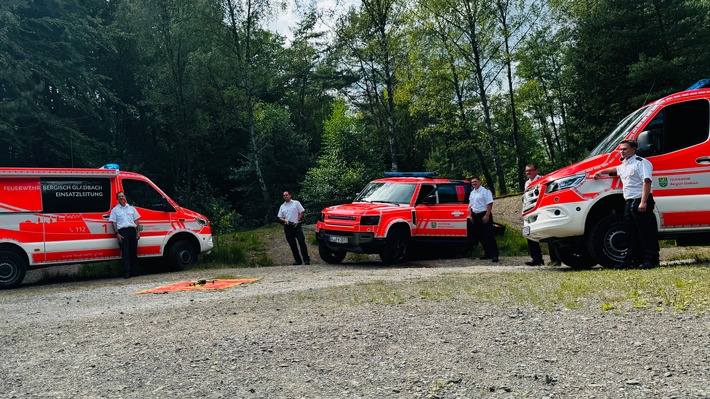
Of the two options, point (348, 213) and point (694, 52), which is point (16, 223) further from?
point (694, 52)

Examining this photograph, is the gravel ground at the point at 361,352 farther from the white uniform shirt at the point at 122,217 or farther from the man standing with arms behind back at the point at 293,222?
the man standing with arms behind back at the point at 293,222

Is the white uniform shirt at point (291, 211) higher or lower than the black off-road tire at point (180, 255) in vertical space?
higher

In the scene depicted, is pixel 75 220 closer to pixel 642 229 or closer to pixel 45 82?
pixel 642 229

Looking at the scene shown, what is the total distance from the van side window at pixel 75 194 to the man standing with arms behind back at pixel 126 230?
14.8 inches

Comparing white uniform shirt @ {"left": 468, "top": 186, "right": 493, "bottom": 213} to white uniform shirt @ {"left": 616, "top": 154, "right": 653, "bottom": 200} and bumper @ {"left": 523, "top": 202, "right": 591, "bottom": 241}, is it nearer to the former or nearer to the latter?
bumper @ {"left": 523, "top": 202, "right": 591, "bottom": 241}

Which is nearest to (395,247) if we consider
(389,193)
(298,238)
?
(389,193)

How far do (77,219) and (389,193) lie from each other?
7.20 meters

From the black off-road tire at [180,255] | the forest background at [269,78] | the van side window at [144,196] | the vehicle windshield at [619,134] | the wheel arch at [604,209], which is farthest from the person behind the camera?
the forest background at [269,78]

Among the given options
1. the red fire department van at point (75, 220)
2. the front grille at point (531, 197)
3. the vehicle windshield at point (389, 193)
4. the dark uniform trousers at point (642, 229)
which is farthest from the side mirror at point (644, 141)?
the red fire department van at point (75, 220)

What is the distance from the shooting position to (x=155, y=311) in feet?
22.4

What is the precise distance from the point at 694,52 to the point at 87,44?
27.6 meters

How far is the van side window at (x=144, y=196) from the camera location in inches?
503

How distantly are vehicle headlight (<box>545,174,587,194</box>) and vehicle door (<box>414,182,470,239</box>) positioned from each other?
4455 mm

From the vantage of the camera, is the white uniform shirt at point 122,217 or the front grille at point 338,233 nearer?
the white uniform shirt at point 122,217
